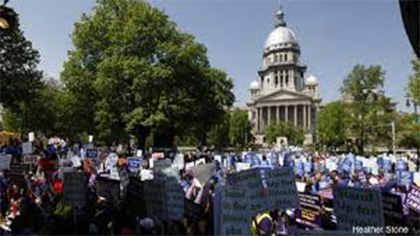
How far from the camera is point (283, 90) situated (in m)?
156

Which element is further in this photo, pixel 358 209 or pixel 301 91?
pixel 301 91

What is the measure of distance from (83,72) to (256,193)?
1581 inches

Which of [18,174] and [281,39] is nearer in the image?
[18,174]

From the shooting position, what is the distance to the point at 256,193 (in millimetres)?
7949

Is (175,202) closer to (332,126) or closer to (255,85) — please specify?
(332,126)

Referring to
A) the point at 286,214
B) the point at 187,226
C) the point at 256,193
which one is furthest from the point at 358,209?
the point at 286,214

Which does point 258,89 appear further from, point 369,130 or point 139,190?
point 139,190

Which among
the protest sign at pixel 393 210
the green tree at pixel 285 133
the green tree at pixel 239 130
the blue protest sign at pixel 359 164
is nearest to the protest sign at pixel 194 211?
the protest sign at pixel 393 210

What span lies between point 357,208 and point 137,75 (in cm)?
3796

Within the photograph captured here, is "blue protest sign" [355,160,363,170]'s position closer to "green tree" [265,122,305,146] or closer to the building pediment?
"green tree" [265,122,305,146]

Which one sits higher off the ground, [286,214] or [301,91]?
[301,91]

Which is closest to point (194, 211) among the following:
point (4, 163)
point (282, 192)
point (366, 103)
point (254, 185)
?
point (254, 185)

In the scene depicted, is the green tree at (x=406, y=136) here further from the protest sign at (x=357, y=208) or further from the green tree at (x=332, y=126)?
the protest sign at (x=357, y=208)

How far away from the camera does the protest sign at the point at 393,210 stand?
7.56 meters
